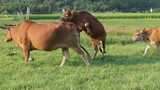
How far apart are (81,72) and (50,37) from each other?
1.92 meters

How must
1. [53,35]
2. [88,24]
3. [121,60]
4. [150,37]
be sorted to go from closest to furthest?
[53,35] < [121,60] < [88,24] < [150,37]

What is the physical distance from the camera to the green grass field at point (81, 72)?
11.3 metres

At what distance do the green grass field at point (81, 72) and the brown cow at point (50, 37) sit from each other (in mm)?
535

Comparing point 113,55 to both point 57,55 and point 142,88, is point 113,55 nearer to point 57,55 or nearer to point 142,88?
point 57,55

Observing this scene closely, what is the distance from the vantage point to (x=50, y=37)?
14.8 metres

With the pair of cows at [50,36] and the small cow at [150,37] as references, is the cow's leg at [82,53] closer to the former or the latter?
the pair of cows at [50,36]

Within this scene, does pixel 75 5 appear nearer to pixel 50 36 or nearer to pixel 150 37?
pixel 150 37

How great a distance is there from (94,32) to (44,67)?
335cm

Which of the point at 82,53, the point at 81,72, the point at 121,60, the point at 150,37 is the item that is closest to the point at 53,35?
the point at 82,53

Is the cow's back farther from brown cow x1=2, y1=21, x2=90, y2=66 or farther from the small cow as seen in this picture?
the small cow

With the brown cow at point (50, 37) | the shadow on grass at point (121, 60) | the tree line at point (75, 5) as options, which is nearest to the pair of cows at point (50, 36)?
the brown cow at point (50, 37)

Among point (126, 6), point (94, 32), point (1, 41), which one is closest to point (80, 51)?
point (94, 32)

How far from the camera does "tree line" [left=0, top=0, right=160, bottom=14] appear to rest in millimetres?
95250

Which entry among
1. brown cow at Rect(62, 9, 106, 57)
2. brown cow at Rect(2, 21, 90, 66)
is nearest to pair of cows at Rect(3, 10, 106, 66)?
brown cow at Rect(2, 21, 90, 66)
